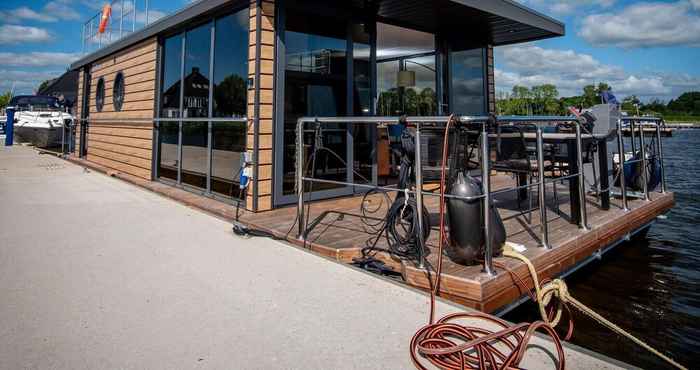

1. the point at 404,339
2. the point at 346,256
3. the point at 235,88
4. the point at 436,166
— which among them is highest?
the point at 235,88

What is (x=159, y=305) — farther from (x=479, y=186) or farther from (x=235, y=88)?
(x=235, y=88)

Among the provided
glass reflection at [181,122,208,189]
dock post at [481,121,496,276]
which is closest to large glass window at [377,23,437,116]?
glass reflection at [181,122,208,189]

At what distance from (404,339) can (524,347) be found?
51 centimetres

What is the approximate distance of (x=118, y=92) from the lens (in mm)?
8648

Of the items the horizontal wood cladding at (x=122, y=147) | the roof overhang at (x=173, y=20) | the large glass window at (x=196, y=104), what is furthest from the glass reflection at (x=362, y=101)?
the horizontal wood cladding at (x=122, y=147)

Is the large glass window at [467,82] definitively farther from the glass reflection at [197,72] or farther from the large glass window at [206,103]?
the glass reflection at [197,72]

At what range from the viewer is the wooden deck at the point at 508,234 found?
235cm

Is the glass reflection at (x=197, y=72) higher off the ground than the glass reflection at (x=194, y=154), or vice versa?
the glass reflection at (x=197, y=72)

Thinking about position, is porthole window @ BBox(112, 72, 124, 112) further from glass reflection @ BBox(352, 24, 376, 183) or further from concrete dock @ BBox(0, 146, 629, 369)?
glass reflection @ BBox(352, 24, 376, 183)

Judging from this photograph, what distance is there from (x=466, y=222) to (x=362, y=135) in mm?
3276

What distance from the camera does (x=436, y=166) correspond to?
120 inches

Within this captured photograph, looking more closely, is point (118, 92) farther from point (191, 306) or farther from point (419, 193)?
point (419, 193)

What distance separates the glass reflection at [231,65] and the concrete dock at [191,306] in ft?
5.71

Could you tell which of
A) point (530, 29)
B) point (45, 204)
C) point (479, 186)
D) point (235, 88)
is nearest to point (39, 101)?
point (45, 204)
